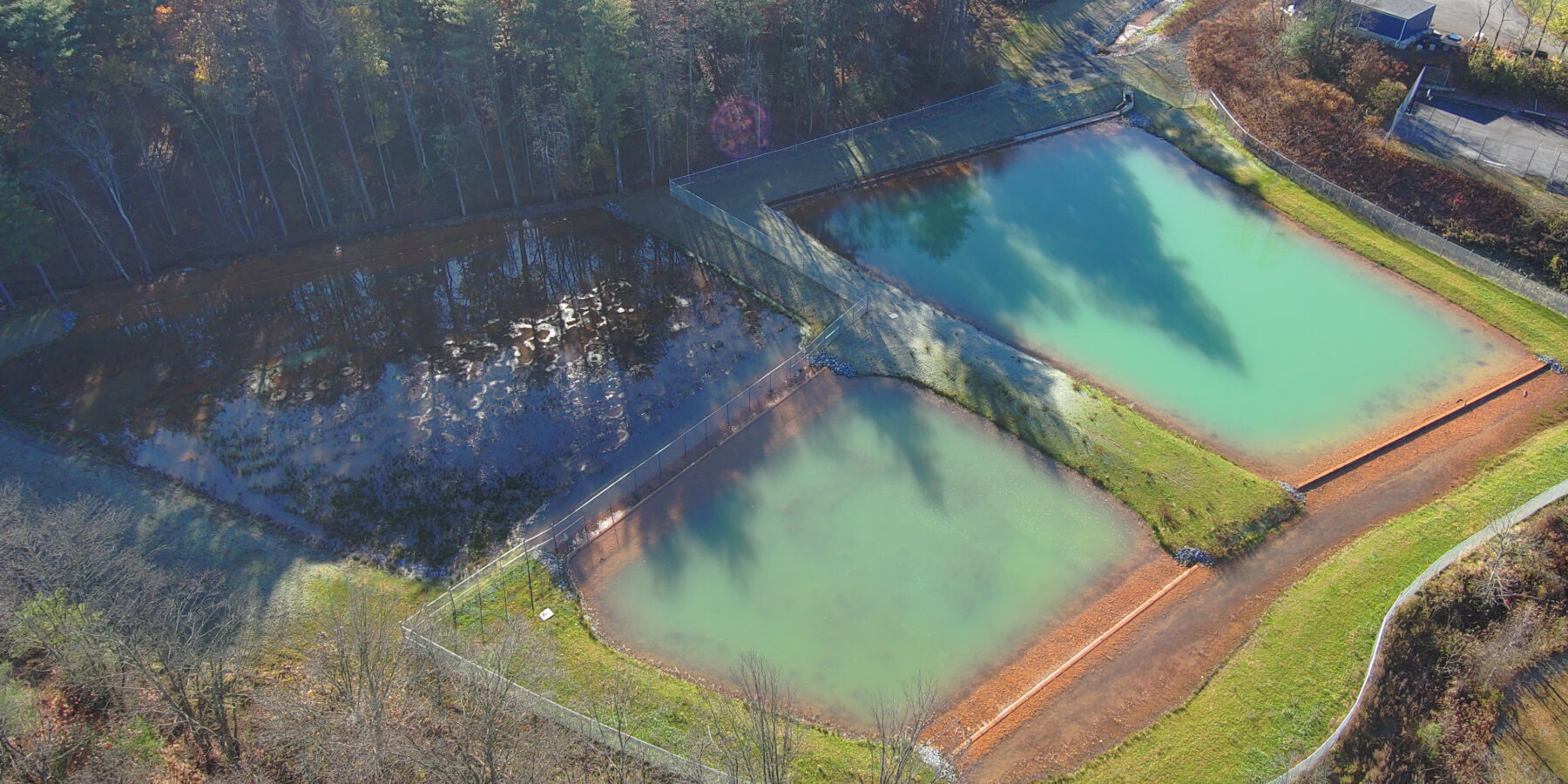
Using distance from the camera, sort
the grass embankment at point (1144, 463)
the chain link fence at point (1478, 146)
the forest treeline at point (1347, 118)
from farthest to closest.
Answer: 1. the chain link fence at point (1478, 146)
2. the forest treeline at point (1347, 118)
3. the grass embankment at point (1144, 463)

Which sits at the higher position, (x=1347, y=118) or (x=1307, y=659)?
(x=1347, y=118)

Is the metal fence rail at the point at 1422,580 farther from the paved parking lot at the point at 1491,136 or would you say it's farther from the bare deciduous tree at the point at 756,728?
the paved parking lot at the point at 1491,136

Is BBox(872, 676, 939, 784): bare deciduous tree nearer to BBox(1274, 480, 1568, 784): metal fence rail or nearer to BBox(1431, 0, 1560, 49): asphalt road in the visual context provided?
BBox(1274, 480, 1568, 784): metal fence rail

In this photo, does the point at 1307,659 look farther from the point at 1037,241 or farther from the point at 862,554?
the point at 1037,241

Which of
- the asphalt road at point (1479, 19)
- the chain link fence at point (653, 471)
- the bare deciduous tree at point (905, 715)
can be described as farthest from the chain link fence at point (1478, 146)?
the bare deciduous tree at point (905, 715)

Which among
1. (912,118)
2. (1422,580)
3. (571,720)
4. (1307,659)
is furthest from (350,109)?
(1422,580)
